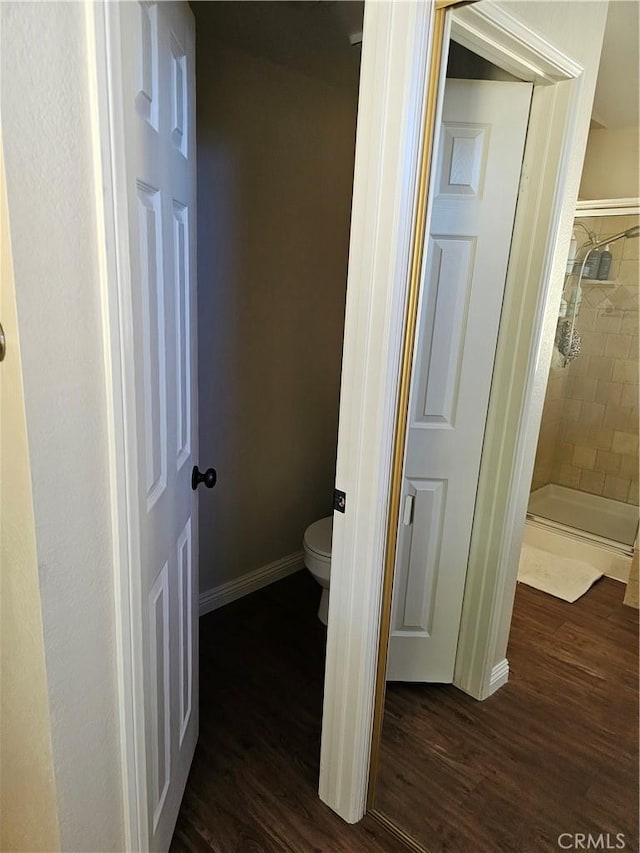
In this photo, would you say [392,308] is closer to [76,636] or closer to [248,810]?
[76,636]

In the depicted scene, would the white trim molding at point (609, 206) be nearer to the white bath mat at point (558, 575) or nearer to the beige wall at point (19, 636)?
the white bath mat at point (558, 575)

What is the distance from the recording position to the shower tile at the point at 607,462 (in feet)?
5.61

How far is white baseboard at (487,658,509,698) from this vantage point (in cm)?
186

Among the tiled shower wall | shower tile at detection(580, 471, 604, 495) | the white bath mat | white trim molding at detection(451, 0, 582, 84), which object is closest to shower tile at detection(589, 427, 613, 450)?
the tiled shower wall

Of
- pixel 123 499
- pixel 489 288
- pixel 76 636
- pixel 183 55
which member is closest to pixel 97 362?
pixel 123 499

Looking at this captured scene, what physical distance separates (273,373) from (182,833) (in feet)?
5.48

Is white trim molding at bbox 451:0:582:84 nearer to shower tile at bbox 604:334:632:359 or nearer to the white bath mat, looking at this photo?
shower tile at bbox 604:334:632:359

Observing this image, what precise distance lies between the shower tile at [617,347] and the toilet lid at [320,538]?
1230 millimetres

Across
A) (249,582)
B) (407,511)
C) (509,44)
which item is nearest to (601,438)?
(407,511)

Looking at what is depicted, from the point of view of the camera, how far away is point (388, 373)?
128cm

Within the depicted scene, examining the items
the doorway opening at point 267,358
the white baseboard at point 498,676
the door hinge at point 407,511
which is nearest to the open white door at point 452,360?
the door hinge at point 407,511

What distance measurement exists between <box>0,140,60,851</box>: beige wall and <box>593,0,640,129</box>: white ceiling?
4.17 feet

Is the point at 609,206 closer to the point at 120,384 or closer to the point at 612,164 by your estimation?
the point at 612,164

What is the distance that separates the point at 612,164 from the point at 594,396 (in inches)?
25.2
